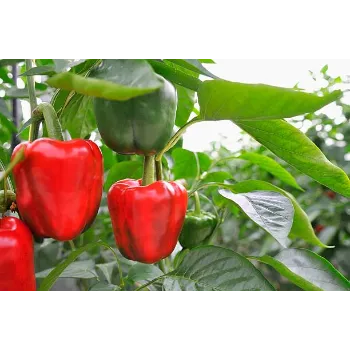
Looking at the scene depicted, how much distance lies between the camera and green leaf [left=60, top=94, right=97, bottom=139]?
65cm

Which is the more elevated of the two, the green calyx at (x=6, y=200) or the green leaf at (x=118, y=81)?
the green leaf at (x=118, y=81)

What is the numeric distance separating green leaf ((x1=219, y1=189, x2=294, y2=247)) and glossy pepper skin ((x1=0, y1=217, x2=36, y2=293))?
243 mm

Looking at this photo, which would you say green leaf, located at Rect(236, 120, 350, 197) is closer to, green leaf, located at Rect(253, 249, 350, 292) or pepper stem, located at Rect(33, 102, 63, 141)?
green leaf, located at Rect(253, 249, 350, 292)

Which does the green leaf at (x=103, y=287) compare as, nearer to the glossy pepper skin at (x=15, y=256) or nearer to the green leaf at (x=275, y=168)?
the glossy pepper skin at (x=15, y=256)

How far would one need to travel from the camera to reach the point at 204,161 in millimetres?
1095

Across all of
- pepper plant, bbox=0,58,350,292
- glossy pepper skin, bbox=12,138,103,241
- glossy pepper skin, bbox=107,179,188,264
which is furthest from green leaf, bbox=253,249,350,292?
glossy pepper skin, bbox=12,138,103,241

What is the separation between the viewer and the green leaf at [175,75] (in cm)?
52

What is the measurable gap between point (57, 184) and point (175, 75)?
171mm

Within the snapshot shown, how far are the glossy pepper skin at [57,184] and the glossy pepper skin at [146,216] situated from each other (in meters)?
0.05

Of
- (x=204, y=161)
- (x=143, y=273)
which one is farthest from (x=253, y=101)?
(x=204, y=161)

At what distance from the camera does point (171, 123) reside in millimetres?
542

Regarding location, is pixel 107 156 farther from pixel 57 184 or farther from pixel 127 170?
pixel 57 184

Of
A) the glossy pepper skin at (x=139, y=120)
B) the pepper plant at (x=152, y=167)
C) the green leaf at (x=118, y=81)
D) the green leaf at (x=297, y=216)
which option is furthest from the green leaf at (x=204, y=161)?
the green leaf at (x=118, y=81)
